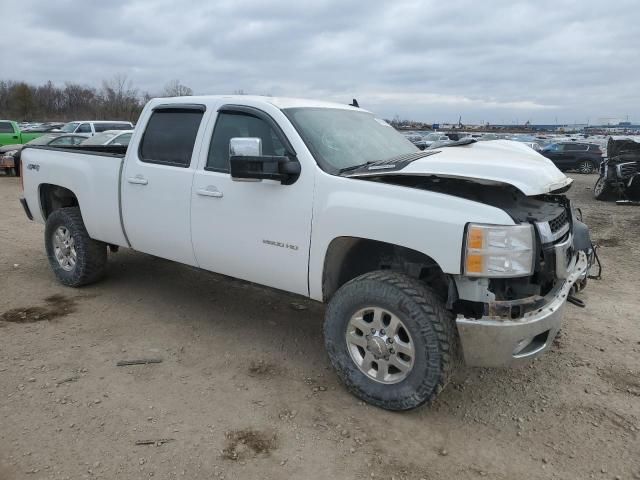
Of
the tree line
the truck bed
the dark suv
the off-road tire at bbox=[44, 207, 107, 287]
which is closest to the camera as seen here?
the truck bed

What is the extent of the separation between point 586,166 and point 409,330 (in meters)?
24.9

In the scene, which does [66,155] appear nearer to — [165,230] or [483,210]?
[165,230]

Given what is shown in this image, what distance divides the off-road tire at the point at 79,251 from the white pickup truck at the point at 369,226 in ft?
2.78

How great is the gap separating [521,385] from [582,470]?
94cm

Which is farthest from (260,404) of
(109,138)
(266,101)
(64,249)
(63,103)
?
(63,103)

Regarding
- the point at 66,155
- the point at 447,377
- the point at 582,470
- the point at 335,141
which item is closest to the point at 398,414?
the point at 447,377

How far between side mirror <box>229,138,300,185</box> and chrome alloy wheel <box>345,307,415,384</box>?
1.04 meters

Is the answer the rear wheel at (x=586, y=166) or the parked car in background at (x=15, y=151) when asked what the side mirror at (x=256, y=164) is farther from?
the rear wheel at (x=586, y=166)

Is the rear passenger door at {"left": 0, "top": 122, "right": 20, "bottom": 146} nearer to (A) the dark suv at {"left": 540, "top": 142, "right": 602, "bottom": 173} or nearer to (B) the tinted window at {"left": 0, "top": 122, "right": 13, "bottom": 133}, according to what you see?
(B) the tinted window at {"left": 0, "top": 122, "right": 13, "bottom": 133}

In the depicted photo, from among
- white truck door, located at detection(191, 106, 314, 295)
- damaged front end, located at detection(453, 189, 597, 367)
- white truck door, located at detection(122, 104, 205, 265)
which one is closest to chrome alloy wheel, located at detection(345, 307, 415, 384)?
damaged front end, located at detection(453, 189, 597, 367)

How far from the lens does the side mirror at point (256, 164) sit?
3.38 meters

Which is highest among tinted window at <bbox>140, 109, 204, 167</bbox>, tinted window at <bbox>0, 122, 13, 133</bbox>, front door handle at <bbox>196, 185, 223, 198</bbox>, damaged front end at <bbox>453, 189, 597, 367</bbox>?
tinted window at <bbox>140, 109, 204, 167</bbox>

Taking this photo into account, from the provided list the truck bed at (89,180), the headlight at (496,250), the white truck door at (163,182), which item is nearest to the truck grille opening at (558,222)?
the headlight at (496,250)

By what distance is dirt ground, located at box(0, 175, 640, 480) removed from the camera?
2891 mm
